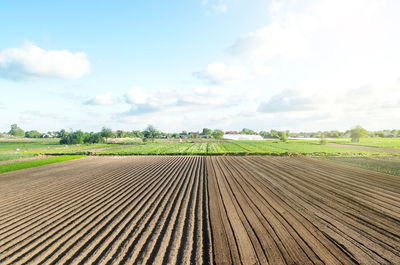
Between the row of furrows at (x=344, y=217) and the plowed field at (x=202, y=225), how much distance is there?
4 cm

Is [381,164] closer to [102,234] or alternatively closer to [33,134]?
[102,234]

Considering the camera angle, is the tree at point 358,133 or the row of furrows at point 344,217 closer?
the row of furrows at point 344,217

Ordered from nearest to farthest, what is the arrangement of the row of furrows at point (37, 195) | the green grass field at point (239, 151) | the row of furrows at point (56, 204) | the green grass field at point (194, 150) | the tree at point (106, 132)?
1. the row of furrows at point (56, 204)
2. the row of furrows at point (37, 195)
3. the green grass field at point (194, 150)
4. the green grass field at point (239, 151)
5. the tree at point (106, 132)

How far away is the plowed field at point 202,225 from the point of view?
5.93 m

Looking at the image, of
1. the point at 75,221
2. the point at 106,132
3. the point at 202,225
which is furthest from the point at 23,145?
the point at 202,225

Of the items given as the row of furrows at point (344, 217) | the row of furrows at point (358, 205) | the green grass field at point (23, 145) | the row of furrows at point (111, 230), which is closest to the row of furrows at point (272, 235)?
the row of furrows at point (344, 217)

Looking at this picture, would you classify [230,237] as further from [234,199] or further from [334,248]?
[234,199]

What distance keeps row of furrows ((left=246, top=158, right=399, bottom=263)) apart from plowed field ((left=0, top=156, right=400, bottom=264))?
0.04m

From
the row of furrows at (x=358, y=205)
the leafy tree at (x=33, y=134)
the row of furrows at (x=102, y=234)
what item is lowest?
the row of furrows at (x=358, y=205)

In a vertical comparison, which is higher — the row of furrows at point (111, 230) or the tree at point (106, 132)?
the tree at point (106, 132)

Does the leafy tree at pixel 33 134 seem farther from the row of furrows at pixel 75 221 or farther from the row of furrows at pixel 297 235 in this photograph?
the row of furrows at pixel 297 235

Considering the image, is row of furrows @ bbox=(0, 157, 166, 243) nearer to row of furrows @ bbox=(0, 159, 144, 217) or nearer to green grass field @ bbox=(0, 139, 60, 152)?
row of furrows @ bbox=(0, 159, 144, 217)

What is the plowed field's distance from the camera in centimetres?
593

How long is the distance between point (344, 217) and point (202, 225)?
6968mm
